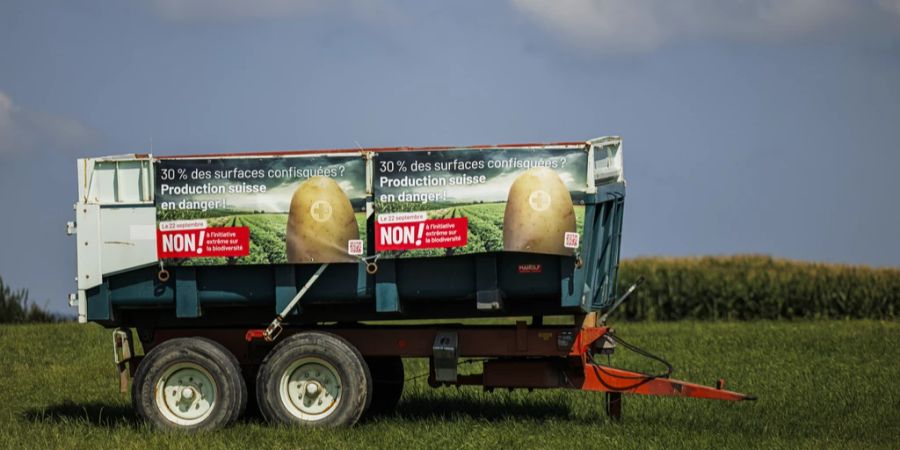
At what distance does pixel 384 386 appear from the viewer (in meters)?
14.4

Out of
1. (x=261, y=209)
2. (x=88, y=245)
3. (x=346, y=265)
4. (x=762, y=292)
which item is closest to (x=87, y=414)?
(x=88, y=245)

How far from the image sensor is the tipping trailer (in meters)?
12.4

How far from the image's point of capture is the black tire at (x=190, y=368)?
12812 millimetres

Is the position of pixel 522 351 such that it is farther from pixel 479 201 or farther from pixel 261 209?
pixel 261 209

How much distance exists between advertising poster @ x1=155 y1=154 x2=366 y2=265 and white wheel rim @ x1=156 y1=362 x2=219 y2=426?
42.2 inches

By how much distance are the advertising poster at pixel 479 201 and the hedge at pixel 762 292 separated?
766 inches

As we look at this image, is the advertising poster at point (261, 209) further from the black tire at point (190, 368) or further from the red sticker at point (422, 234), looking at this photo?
the black tire at point (190, 368)

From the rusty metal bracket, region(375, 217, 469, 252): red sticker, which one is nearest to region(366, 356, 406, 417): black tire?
region(375, 217, 469, 252): red sticker

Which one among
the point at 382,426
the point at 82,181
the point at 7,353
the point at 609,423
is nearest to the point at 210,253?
the point at 82,181

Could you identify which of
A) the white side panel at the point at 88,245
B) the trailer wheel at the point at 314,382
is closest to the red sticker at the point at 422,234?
the trailer wheel at the point at 314,382

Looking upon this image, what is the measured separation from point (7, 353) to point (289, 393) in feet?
31.1

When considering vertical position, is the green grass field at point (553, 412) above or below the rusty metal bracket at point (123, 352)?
below

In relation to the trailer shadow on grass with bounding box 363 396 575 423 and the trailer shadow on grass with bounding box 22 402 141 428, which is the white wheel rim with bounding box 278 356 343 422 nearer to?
the trailer shadow on grass with bounding box 363 396 575 423

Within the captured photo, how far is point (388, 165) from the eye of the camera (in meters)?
12.6
